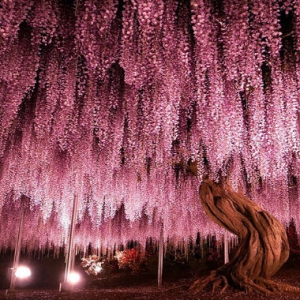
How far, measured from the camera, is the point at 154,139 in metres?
5.10

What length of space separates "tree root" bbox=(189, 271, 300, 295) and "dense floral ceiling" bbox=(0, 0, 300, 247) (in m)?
1.47

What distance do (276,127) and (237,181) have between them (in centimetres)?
174

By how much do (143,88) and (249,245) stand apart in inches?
116

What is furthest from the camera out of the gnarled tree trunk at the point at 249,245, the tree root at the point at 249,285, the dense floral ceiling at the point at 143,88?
the gnarled tree trunk at the point at 249,245

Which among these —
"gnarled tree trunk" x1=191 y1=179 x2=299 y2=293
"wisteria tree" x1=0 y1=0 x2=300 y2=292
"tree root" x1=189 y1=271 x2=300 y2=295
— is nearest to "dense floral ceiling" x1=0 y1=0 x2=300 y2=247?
"wisteria tree" x1=0 y1=0 x2=300 y2=292

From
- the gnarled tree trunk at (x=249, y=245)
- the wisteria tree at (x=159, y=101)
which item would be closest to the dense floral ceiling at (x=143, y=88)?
the wisteria tree at (x=159, y=101)

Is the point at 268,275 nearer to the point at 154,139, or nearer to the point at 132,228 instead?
the point at 154,139

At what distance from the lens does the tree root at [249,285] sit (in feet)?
16.5

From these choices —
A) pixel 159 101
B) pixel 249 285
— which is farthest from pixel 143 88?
pixel 249 285

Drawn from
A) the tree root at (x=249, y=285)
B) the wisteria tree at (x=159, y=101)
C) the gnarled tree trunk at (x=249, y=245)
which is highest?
the wisteria tree at (x=159, y=101)

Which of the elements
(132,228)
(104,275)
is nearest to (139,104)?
(132,228)

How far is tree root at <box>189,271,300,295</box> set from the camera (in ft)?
16.5

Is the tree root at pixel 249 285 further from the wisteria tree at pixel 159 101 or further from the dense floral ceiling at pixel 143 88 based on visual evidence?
the dense floral ceiling at pixel 143 88

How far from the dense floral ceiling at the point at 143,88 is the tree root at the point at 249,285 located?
4.83 feet
